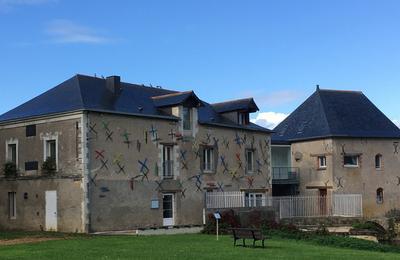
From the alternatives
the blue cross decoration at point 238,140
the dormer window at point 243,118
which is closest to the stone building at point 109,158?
the blue cross decoration at point 238,140

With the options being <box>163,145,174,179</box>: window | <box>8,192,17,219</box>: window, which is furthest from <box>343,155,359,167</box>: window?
<box>8,192,17,219</box>: window

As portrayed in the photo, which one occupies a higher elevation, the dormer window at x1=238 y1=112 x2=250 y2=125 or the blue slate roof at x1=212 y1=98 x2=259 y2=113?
the blue slate roof at x1=212 y1=98 x2=259 y2=113

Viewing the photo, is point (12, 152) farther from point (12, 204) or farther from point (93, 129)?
point (93, 129)

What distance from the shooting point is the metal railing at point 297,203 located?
35.7 m

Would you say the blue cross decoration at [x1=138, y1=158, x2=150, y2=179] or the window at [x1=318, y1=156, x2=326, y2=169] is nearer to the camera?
the blue cross decoration at [x1=138, y1=158, x2=150, y2=179]

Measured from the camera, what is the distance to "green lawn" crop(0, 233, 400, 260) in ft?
60.5

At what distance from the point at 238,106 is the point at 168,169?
7420 millimetres

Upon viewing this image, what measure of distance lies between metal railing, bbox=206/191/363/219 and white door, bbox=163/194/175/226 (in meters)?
2.02

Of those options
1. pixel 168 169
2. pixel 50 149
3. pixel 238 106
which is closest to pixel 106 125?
pixel 50 149

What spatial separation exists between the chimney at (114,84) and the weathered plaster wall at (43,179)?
156 inches

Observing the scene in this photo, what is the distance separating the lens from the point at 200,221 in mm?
35188

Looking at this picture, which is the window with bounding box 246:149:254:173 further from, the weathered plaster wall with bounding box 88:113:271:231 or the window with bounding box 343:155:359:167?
the window with bounding box 343:155:359:167

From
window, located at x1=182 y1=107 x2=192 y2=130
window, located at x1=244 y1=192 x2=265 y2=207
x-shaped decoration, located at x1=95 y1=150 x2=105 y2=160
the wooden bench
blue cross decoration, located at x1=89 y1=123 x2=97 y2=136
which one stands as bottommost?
the wooden bench

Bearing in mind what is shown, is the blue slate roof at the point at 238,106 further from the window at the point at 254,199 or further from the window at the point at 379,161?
the window at the point at 379,161
